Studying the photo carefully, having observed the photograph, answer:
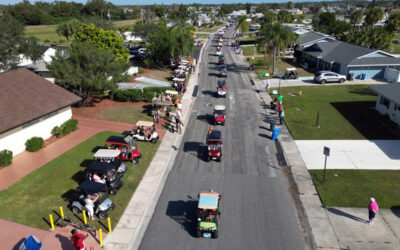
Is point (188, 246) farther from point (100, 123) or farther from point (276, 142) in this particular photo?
point (100, 123)

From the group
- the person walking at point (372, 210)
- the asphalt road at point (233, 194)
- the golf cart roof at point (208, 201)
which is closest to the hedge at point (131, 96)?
the asphalt road at point (233, 194)

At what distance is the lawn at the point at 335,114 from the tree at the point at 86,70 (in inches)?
769

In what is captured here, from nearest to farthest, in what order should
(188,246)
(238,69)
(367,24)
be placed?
(188,246)
(238,69)
(367,24)

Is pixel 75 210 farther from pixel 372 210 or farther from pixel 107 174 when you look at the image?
pixel 372 210

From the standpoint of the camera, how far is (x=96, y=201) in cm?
1662

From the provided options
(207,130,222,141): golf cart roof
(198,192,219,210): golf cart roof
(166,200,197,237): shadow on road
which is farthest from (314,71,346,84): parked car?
(198,192,219,210): golf cart roof

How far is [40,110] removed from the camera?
2464cm

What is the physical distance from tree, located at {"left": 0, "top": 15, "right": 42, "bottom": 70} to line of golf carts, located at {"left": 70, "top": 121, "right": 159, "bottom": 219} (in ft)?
91.4

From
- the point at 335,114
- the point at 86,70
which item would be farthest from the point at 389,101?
the point at 86,70

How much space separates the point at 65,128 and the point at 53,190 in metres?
9.51

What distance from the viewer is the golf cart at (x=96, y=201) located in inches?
641

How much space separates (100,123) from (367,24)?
316 ft

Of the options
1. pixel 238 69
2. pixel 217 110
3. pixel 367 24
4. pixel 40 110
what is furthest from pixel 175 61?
pixel 367 24

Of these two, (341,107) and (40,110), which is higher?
(40,110)
